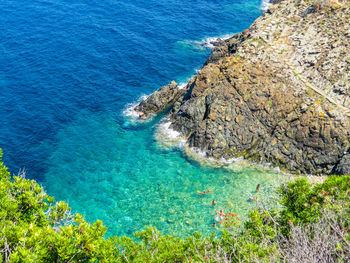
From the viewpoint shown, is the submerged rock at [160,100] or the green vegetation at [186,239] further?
the submerged rock at [160,100]

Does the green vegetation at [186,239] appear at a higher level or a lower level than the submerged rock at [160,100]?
higher

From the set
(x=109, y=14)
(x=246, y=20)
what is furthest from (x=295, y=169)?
(x=109, y=14)

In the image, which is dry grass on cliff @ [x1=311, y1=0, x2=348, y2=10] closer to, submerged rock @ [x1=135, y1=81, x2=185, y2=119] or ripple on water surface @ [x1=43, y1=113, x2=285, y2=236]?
submerged rock @ [x1=135, y1=81, x2=185, y2=119]

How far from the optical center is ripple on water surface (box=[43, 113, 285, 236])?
35.4m

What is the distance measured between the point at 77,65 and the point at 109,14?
2697 cm

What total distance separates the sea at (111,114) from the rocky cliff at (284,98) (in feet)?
12.4

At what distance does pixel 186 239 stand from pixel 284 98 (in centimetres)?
2980

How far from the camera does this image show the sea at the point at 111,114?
122 feet

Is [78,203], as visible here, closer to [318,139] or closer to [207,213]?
[207,213]

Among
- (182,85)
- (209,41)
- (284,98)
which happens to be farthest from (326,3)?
(209,41)

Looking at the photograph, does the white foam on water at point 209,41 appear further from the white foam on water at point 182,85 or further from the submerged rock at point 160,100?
the submerged rock at point 160,100

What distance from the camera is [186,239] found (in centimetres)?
2152

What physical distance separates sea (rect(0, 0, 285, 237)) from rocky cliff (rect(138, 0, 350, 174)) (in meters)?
3.78

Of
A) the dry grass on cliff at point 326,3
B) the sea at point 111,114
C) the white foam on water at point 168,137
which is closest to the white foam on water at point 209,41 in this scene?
the sea at point 111,114
